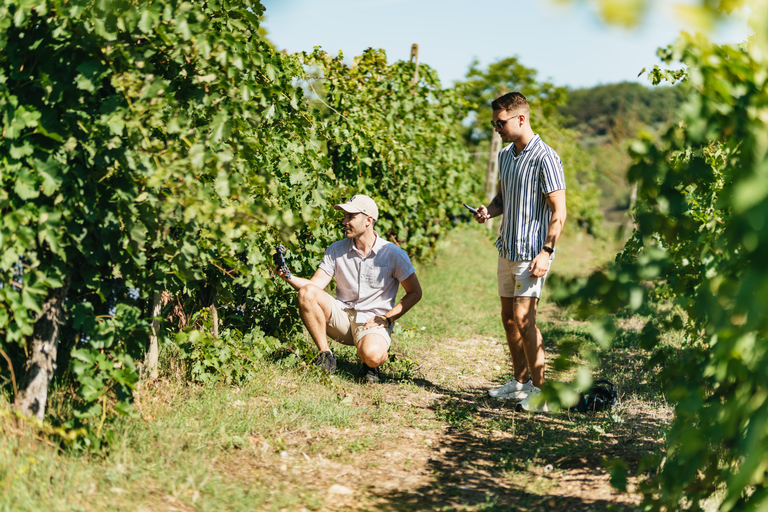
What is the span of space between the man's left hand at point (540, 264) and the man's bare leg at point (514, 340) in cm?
39

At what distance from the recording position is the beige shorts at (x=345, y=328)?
399cm

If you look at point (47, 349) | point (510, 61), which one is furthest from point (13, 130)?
point (510, 61)

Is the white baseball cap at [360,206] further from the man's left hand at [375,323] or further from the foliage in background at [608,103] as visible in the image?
the foliage in background at [608,103]

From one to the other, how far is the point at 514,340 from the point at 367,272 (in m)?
1.01

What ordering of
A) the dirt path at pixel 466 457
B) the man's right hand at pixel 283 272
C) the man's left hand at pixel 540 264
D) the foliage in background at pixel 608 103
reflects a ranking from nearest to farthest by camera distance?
the dirt path at pixel 466 457 < the man's left hand at pixel 540 264 < the man's right hand at pixel 283 272 < the foliage in background at pixel 608 103

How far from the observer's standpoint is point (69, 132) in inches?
92.9

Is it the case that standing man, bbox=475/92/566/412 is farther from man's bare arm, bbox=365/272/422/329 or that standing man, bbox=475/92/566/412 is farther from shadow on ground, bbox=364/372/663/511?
man's bare arm, bbox=365/272/422/329

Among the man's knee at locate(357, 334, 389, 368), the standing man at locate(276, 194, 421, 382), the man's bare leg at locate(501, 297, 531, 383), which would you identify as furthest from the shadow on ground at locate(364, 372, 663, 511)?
the standing man at locate(276, 194, 421, 382)

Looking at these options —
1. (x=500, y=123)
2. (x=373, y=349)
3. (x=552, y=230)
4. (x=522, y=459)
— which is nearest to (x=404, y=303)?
(x=373, y=349)

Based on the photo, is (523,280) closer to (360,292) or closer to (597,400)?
(597,400)

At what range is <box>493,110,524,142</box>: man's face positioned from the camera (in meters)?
3.57

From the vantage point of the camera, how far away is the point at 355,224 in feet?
12.9

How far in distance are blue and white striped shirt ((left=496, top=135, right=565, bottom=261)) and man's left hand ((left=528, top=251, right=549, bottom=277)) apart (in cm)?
12

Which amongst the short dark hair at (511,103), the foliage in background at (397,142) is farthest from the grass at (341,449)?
the foliage in background at (397,142)
